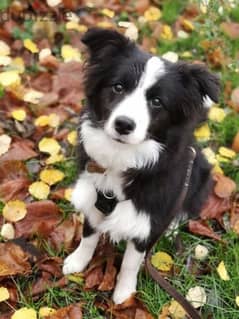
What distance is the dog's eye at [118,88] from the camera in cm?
218

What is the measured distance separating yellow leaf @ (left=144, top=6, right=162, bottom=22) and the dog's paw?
233 centimetres

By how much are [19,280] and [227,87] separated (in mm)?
2066

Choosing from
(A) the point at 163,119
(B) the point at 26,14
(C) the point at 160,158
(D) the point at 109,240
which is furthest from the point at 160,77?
(B) the point at 26,14

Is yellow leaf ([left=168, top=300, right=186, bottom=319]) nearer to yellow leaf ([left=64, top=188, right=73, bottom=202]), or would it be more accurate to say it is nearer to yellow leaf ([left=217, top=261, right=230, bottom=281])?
yellow leaf ([left=217, top=261, right=230, bottom=281])

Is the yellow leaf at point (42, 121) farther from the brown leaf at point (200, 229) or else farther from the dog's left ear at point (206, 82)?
the dog's left ear at point (206, 82)

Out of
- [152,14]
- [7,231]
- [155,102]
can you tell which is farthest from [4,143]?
[152,14]

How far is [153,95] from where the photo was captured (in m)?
2.15

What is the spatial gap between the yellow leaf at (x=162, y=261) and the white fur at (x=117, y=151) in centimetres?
71

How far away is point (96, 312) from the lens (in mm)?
2598

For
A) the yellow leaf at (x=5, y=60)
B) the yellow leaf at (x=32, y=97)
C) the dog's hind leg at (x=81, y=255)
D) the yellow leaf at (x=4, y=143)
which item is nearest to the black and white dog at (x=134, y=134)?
the dog's hind leg at (x=81, y=255)

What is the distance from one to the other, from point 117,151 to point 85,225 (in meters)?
0.55

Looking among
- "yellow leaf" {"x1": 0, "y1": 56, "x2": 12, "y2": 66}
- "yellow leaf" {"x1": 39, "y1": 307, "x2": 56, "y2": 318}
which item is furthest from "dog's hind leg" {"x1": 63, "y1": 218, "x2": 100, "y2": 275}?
"yellow leaf" {"x1": 0, "y1": 56, "x2": 12, "y2": 66}

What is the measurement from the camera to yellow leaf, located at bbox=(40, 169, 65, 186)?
3.10 meters

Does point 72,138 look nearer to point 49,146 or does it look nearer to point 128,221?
point 49,146
